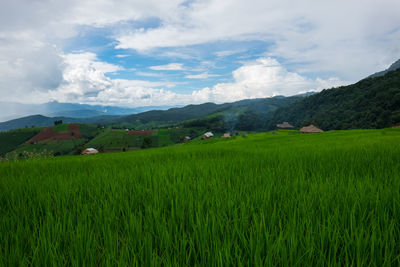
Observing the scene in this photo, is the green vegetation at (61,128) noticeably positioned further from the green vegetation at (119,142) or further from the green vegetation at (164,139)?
the green vegetation at (164,139)

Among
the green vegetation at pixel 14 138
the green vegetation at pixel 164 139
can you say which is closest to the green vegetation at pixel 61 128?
the green vegetation at pixel 14 138

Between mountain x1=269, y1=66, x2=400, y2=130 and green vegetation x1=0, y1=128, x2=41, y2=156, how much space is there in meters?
227

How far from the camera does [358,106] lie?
94.6m

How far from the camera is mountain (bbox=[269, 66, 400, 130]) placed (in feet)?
227

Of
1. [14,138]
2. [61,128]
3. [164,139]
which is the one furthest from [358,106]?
[14,138]

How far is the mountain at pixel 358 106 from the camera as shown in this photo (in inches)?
2721

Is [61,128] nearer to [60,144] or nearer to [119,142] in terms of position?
[60,144]

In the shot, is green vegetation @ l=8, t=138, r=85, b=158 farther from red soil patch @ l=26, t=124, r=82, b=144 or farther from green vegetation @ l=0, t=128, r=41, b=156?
green vegetation @ l=0, t=128, r=41, b=156

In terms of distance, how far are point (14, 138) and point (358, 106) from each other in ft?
858

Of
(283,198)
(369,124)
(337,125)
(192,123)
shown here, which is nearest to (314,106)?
(337,125)

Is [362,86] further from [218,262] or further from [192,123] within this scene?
[218,262]

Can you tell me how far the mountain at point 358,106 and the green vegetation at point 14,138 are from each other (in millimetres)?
226562

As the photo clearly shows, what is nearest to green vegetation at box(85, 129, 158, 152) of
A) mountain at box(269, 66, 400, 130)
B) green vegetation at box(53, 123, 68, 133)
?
green vegetation at box(53, 123, 68, 133)

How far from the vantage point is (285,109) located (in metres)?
170
